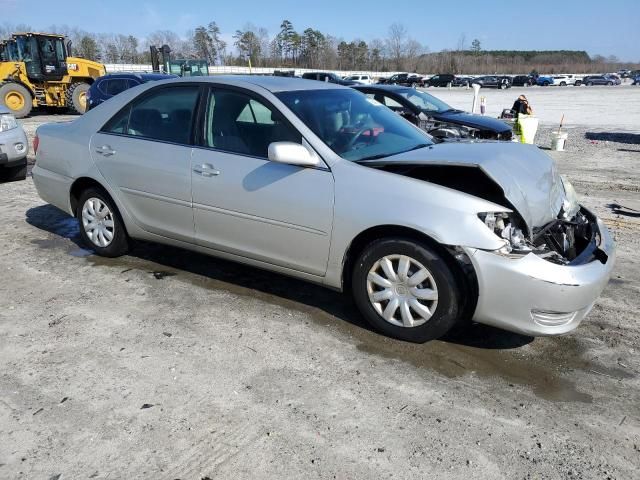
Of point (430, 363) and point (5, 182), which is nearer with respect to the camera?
point (430, 363)

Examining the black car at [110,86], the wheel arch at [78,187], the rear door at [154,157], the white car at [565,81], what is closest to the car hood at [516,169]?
the rear door at [154,157]

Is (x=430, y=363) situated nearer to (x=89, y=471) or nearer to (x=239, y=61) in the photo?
(x=89, y=471)

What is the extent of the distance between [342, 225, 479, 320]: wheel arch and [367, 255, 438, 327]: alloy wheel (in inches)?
5.6

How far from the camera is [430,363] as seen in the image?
333 centimetres

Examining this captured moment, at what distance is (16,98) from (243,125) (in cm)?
1893

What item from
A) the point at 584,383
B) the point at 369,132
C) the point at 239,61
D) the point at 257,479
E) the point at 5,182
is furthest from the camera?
the point at 239,61

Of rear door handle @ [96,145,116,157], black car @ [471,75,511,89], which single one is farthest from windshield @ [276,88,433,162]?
black car @ [471,75,511,89]

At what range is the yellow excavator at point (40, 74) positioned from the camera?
19.4m

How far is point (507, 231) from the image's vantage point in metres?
3.20

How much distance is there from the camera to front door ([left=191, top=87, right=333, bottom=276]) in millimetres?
3656

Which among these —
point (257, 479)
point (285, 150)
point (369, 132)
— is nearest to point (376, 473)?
point (257, 479)

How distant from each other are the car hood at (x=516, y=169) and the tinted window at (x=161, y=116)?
1.58 metres

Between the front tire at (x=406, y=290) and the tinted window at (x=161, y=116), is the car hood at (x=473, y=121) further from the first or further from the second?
the front tire at (x=406, y=290)

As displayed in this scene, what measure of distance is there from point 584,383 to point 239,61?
100 meters
